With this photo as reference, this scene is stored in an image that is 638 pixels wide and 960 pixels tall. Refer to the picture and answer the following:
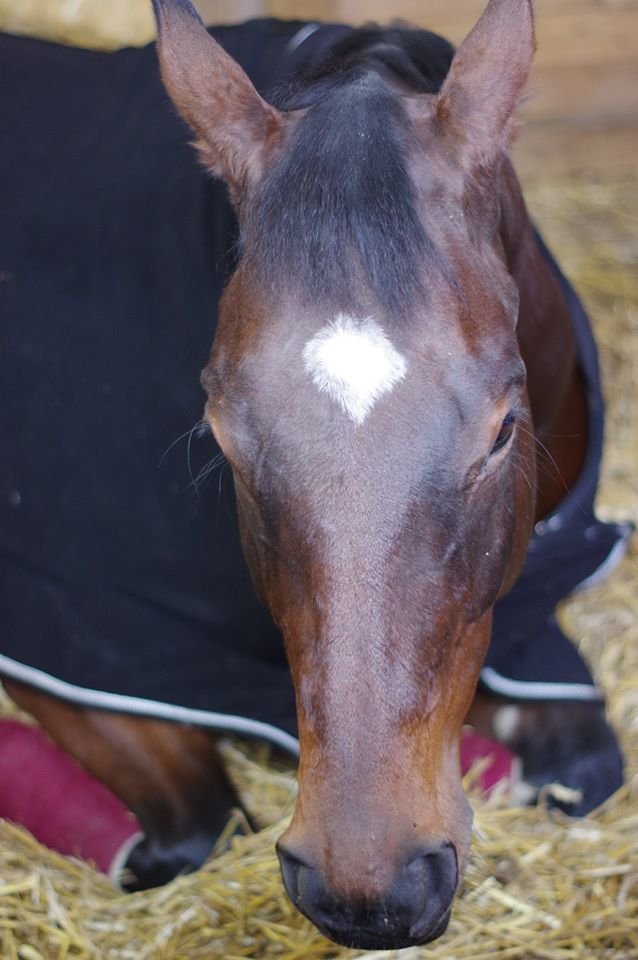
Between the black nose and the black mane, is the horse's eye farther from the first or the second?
the black nose

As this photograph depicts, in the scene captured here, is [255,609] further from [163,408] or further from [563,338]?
[563,338]

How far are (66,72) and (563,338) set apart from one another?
1.20m

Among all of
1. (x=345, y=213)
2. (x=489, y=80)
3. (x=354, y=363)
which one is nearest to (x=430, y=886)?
(x=354, y=363)

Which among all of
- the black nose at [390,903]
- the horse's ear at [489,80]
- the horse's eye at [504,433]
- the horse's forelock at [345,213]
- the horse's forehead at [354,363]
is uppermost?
the horse's ear at [489,80]

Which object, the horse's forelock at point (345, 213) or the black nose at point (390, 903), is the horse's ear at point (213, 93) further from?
the black nose at point (390, 903)

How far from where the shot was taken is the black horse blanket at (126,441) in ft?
7.13

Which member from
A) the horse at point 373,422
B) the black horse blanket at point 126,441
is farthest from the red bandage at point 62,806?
the horse at point 373,422

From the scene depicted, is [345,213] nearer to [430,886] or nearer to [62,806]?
[430,886]

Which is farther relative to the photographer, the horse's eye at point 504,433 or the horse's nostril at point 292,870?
the horse's eye at point 504,433

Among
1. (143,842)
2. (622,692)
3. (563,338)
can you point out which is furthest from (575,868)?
(563,338)

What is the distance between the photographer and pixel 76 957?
1962 millimetres

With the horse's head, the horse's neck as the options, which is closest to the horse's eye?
the horse's head

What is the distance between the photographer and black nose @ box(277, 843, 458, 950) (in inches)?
52.4

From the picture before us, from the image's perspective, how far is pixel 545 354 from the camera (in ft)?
7.32
